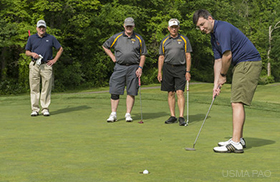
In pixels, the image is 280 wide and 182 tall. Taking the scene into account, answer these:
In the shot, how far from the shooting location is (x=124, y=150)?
200 inches

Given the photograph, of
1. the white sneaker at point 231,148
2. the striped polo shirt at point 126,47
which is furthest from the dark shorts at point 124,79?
the white sneaker at point 231,148

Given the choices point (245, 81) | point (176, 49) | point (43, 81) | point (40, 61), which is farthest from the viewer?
point (43, 81)

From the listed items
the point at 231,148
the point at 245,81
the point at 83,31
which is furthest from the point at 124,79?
the point at 83,31

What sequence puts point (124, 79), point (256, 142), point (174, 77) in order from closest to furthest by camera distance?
point (256, 142), point (174, 77), point (124, 79)

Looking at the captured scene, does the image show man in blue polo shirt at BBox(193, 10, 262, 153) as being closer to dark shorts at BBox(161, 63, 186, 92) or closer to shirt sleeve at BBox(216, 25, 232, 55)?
shirt sleeve at BBox(216, 25, 232, 55)

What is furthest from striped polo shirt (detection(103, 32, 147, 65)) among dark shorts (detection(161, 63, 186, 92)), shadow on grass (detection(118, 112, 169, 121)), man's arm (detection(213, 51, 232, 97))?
man's arm (detection(213, 51, 232, 97))

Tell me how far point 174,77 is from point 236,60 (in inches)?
118

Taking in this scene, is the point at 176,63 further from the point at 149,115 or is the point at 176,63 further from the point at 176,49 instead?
the point at 149,115

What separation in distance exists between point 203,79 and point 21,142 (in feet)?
138

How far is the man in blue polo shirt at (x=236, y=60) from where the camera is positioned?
523 centimetres

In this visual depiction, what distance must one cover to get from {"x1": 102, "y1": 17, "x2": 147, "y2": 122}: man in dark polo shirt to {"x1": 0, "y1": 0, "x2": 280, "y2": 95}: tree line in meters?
18.6

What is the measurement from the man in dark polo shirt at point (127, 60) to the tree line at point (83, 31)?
18.6 meters

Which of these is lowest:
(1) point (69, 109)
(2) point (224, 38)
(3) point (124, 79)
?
(1) point (69, 109)

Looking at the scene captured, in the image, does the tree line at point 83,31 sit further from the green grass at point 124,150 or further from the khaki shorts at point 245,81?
the khaki shorts at point 245,81
